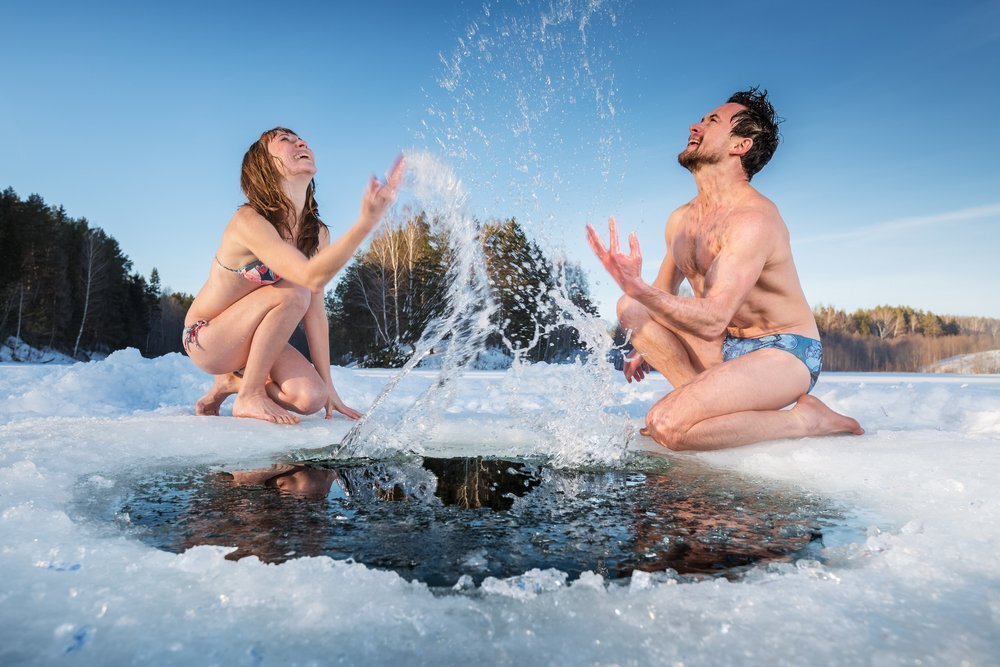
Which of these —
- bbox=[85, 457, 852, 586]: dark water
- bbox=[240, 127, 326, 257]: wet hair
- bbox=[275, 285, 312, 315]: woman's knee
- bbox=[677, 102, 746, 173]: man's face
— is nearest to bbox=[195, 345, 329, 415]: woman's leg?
bbox=[275, 285, 312, 315]: woman's knee

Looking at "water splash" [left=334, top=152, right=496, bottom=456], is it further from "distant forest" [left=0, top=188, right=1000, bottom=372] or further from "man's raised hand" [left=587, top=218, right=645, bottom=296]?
"distant forest" [left=0, top=188, right=1000, bottom=372]

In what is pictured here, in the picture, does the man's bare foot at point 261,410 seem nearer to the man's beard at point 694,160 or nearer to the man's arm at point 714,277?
the man's arm at point 714,277

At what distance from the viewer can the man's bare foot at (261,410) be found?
3420mm

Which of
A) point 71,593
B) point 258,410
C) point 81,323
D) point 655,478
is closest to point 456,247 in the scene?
point 258,410

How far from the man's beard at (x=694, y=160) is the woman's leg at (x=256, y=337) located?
7.25 ft

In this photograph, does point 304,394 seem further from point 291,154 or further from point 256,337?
point 291,154

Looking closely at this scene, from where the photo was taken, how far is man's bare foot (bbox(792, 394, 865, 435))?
293cm

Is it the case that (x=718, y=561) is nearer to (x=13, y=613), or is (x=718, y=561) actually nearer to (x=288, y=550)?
(x=288, y=550)

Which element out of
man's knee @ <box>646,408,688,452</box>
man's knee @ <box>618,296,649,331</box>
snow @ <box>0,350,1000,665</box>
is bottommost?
snow @ <box>0,350,1000,665</box>

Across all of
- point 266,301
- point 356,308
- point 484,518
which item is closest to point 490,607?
point 484,518

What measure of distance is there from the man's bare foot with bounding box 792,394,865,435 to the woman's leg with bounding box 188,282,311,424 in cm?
263

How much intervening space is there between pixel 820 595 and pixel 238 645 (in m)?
1.00

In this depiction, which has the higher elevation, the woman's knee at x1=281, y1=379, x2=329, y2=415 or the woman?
the woman

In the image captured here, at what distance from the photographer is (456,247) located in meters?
3.88
